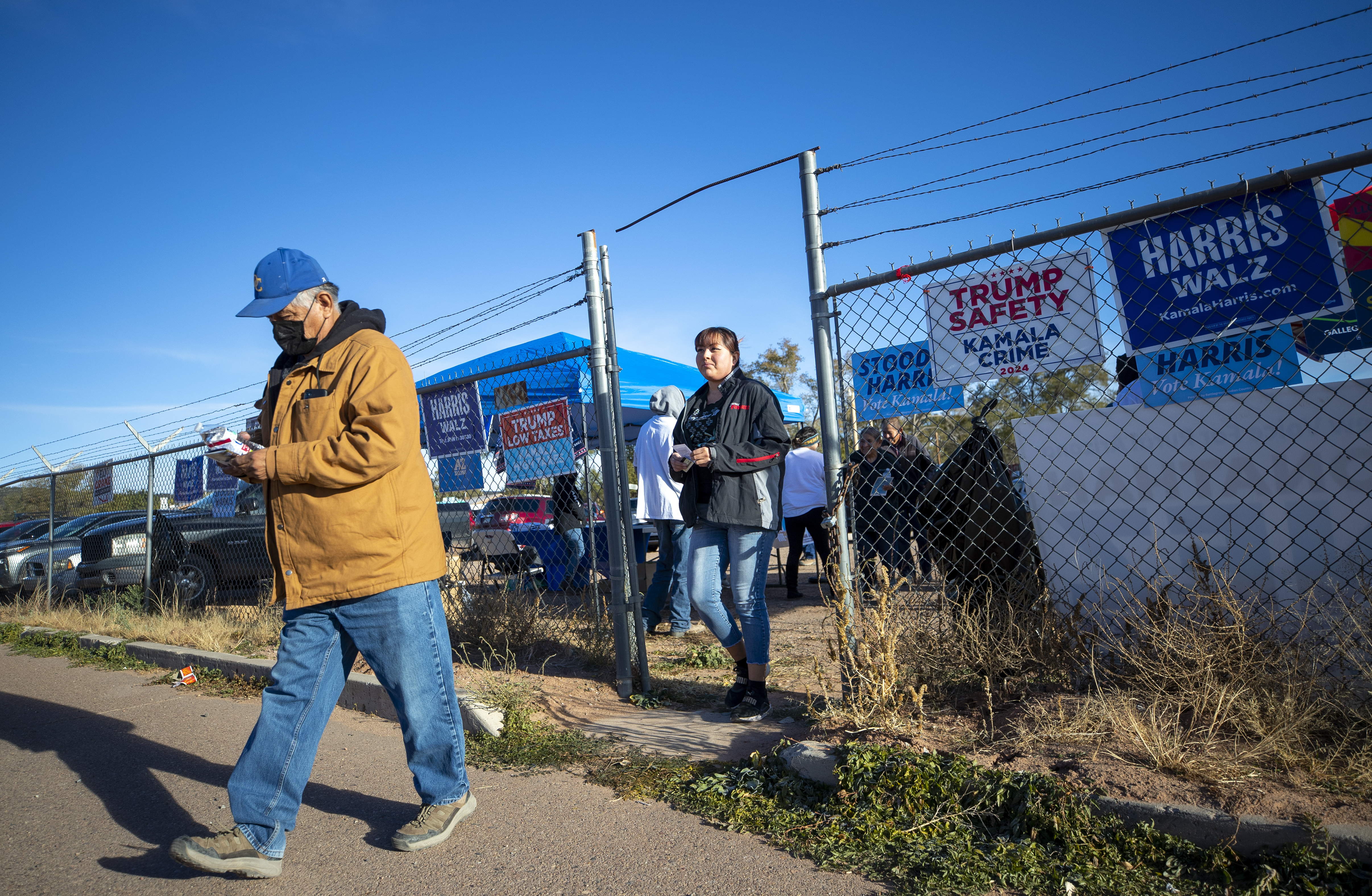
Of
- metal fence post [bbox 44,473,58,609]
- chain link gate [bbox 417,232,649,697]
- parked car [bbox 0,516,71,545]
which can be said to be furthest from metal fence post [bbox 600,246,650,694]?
parked car [bbox 0,516,71,545]

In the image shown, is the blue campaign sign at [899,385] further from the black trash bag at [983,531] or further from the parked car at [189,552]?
the parked car at [189,552]

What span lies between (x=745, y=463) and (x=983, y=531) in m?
1.27

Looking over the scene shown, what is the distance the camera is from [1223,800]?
7.79 feet

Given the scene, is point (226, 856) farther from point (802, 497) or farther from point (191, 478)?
point (191, 478)

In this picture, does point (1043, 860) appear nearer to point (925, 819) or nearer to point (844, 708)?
point (925, 819)

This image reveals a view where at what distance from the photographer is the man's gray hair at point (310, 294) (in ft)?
9.46

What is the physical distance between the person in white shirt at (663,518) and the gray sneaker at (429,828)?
3704mm

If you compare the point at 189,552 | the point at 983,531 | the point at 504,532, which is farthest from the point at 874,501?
the point at 189,552

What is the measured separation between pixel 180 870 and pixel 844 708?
8.12 feet

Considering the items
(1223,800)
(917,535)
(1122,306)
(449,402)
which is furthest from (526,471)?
(1223,800)

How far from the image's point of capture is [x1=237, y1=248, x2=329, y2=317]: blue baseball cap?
2822 mm

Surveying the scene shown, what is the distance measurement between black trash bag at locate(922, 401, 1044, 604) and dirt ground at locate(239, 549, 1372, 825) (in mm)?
695

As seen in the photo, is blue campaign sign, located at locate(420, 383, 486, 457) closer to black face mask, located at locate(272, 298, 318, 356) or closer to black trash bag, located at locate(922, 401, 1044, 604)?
black face mask, located at locate(272, 298, 318, 356)

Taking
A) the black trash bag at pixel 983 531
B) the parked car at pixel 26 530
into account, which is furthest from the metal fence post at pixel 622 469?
the parked car at pixel 26 530
